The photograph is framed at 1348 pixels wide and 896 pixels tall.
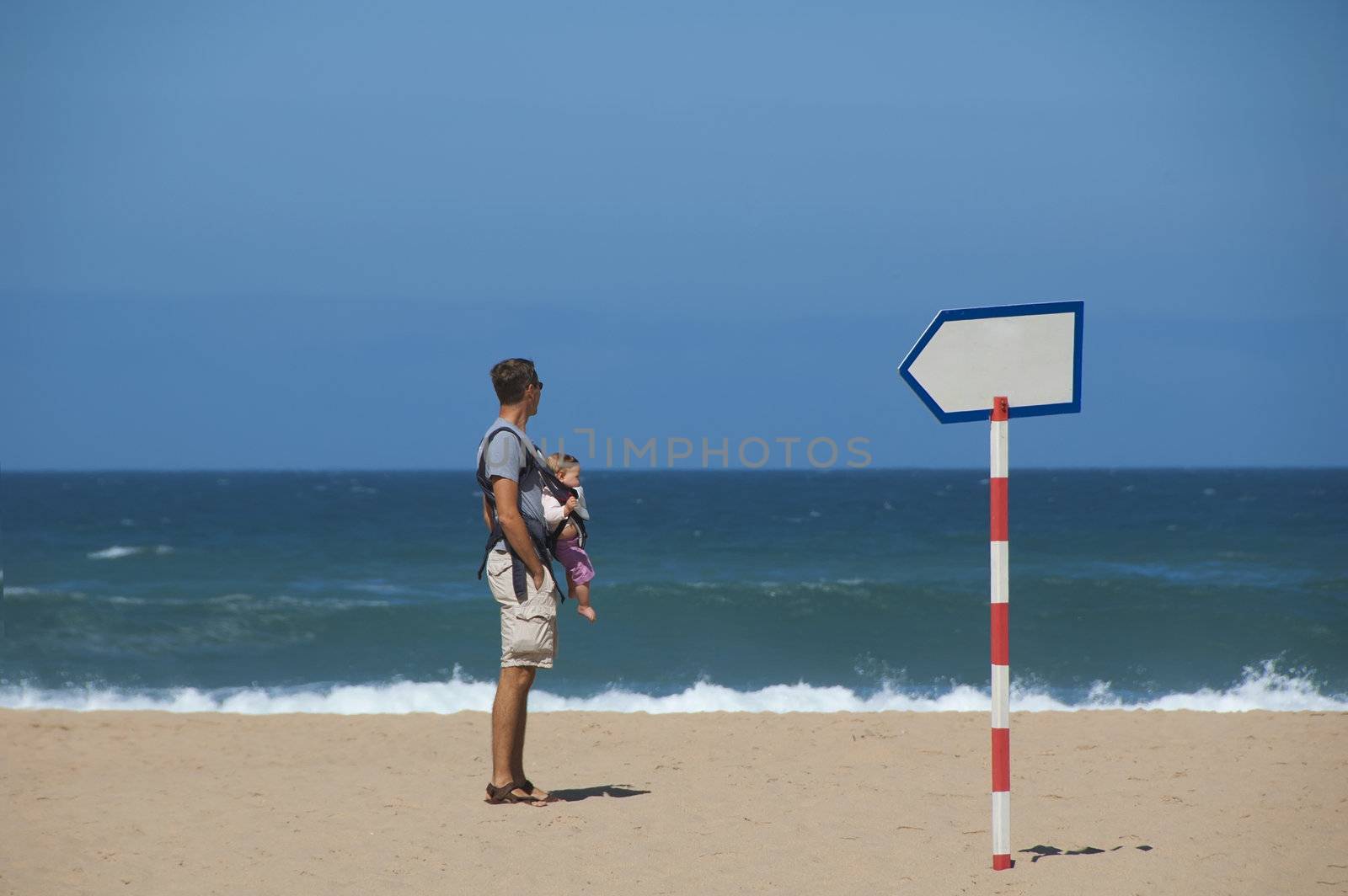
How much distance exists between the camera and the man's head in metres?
5.29

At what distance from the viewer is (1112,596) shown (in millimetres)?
18609

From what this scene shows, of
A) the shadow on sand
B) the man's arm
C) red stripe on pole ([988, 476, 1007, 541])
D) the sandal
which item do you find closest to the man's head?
the man's arm

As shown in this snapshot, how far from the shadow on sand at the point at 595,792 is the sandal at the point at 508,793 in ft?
0.73

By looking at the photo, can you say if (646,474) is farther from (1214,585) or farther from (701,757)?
(701,757)

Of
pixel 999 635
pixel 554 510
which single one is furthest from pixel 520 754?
pixel 999 635

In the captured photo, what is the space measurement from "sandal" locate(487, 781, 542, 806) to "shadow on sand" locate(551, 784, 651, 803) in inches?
8.8

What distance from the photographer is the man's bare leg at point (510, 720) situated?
17.5 ft

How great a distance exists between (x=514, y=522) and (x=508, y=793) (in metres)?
1.41

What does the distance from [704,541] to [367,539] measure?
8994 mm

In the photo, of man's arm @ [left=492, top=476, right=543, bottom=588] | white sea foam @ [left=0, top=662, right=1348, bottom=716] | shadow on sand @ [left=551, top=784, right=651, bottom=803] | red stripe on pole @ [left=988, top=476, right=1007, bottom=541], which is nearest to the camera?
red stripe on pole @ [left=988, top=476, right=1007, bottom=541]

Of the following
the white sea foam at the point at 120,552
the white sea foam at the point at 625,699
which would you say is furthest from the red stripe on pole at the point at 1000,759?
the white sea foam at the point at 120,552

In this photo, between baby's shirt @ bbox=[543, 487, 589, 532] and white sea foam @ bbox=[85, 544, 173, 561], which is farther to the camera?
white sea foam @ bbox=[85, 544, 173, 561]

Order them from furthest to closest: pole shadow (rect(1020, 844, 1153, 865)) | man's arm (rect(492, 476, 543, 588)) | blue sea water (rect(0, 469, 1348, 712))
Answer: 1. blue sea water (rect(0, 469, 1348, 712))
2. man's arm (rect(492, 476, 543, 588))
3. pole shadow (rect(1020, 844, 1153, 865))

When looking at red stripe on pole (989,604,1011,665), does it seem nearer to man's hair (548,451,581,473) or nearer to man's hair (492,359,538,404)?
man's hair (548,451,581,473)
